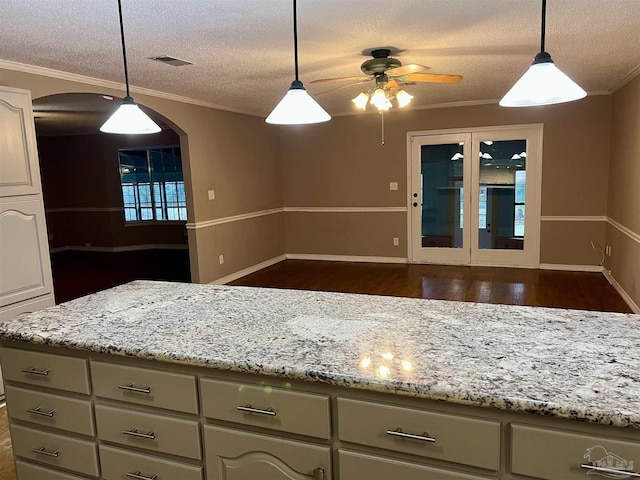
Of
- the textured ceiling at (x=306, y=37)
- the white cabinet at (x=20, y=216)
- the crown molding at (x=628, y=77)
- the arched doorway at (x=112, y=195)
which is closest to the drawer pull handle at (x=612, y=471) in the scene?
the textured ceiling at (x=306, y=37)

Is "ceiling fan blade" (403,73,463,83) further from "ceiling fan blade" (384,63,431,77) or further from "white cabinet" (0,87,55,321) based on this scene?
"white cabinet" (0,87,55,321)

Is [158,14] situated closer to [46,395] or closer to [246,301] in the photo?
[246,301]

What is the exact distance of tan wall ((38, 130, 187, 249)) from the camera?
8.83 meters

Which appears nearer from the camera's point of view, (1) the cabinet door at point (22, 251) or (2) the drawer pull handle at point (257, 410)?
(2) the drawer pull handle at point (257, 410)

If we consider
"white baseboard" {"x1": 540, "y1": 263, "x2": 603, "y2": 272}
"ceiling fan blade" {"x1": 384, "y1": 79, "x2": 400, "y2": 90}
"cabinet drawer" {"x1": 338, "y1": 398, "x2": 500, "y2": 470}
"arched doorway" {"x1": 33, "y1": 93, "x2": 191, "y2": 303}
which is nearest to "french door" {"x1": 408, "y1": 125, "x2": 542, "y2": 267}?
"white baseboard" {"x1": 540, "y1": 263, "x2": 603, "y2": 272}

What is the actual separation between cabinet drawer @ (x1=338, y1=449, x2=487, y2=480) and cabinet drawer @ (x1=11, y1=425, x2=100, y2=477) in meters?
1.02

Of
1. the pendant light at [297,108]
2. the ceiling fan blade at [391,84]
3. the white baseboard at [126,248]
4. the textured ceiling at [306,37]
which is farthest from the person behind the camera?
the white baseboard at [126,248]

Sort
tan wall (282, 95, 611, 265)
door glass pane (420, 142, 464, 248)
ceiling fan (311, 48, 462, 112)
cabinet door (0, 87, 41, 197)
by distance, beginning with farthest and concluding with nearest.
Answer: door glass pane (420, 142, 464, 248) → tan wall (282, 95, 611, 265) → ceiling fan (311, 48, 462, 112) → cabinet door (0, 87, 41, 197)

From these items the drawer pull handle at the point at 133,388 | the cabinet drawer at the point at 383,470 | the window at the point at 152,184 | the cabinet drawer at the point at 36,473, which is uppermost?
the window at the point at 152,184

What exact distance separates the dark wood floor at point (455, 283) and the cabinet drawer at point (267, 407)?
12.4 feet

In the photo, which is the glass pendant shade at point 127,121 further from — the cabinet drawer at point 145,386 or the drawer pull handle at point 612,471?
the drawer pull handle at point 612,471

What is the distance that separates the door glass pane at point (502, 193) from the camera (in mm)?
6250

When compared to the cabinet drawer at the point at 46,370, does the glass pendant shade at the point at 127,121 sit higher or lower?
higher

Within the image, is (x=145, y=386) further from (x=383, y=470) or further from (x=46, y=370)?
(x=383, y=470)
